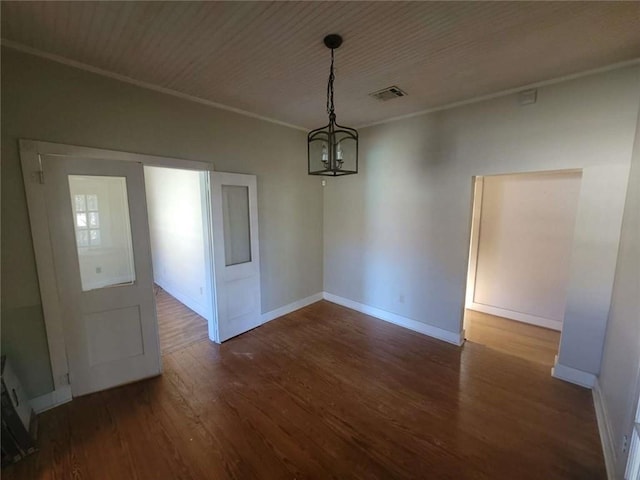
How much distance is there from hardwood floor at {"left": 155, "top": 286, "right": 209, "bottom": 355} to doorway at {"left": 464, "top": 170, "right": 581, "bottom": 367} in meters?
3.77

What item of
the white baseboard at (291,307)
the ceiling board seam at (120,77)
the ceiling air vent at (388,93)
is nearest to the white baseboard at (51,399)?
the white baseboard at (291,307)

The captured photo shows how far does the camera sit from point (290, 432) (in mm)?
2086

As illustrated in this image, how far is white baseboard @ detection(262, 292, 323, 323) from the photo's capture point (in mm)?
4043

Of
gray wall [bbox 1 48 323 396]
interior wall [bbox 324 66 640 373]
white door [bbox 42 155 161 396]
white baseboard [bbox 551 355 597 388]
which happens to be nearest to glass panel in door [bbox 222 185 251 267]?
gray wall [bbox 1 48 323 396]

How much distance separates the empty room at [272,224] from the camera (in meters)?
1.80

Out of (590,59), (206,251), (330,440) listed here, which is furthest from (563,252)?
(206,251)

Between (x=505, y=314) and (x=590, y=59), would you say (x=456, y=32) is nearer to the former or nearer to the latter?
(x=590, y=59)


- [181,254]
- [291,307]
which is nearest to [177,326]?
[181,254]

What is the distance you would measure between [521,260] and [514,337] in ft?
3.91

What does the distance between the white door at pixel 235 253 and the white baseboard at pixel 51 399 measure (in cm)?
141

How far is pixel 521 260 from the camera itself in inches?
159

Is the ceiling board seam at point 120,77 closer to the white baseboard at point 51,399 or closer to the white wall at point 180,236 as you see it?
the white wall at point 180,236

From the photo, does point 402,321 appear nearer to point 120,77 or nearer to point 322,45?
point 322,45

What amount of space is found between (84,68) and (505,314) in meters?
5.97
